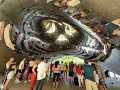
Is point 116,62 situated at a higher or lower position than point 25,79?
higher

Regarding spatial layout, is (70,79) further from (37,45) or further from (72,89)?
(37,45)

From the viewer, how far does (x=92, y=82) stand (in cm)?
671

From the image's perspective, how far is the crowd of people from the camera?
20.4ft

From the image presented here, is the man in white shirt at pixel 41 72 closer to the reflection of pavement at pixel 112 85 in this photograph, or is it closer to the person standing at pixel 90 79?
the person standing at pixel 90 79

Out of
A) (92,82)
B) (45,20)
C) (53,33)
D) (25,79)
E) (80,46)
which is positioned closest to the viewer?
(92,82)

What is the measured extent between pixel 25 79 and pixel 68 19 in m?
2.84

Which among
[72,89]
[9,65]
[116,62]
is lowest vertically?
[72,89]

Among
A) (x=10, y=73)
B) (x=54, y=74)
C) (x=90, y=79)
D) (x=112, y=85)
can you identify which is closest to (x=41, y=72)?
(x=10, y=73)

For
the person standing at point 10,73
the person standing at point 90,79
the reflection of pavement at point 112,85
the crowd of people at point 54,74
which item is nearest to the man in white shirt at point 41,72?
the crowd of people at point 54,74

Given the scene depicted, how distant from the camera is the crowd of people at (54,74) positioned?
622 cm

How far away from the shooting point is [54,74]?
8203 mm

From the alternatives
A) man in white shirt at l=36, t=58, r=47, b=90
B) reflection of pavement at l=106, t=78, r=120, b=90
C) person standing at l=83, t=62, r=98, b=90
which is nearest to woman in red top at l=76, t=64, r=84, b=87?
reflection of pavement at l=106, t=78, r=120, b=90

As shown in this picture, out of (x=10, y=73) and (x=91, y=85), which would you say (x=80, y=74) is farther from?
(x=10, y=73)

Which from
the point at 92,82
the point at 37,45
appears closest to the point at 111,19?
the point at 92,82
